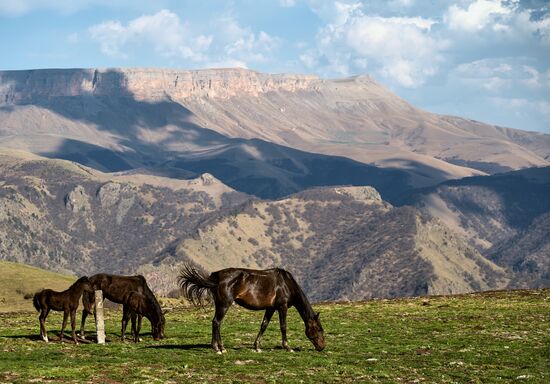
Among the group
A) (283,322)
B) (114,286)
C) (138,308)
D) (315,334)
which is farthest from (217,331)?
(114,286)

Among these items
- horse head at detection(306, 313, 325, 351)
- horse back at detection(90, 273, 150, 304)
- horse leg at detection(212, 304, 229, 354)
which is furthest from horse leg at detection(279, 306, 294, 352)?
horse back at detection(90, 273, 150, 304)

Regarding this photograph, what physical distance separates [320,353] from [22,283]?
198 feet

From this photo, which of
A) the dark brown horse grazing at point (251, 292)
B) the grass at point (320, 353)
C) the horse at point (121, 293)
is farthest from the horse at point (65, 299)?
the dark brown horse grazing at point (251, 292)

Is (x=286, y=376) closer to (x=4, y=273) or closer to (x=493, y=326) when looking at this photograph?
(x=493, y=326)

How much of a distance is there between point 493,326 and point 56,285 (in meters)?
57.6

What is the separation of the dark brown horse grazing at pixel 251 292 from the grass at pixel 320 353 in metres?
0.83

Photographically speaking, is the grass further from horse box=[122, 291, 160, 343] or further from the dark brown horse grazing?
horse box=[122, 291, 160, 343]

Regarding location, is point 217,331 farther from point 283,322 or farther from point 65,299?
point 65,299

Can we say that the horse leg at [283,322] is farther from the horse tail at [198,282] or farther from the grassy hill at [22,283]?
the grassy hill at [22,283]

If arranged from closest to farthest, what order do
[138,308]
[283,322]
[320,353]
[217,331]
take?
[217,331]
[320,353]
[283,322]
[138,308]

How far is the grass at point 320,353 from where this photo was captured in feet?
84.4

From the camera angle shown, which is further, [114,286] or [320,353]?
[114,286]

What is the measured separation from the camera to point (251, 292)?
101 ft

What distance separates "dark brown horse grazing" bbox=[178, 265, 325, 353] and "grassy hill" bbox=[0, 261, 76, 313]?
42163mm
